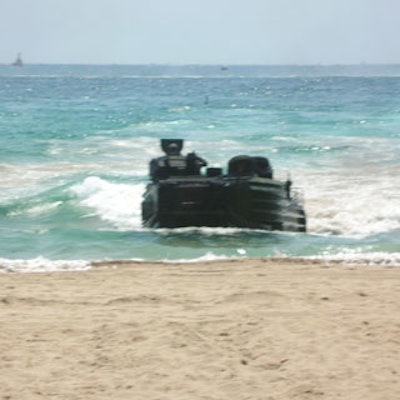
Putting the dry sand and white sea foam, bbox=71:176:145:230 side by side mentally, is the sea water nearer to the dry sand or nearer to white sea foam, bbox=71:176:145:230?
white sea foam, bbox=71:176:145:230

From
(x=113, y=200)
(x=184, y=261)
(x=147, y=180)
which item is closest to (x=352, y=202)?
(x=113, y=200)

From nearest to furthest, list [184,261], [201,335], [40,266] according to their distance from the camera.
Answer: [201,335], [40,266], [184,261]

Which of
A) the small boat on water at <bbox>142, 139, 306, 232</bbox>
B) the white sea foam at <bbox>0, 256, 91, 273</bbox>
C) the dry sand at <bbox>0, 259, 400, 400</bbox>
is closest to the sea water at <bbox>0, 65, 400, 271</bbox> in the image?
the white sea foam at <bbox>0, 256, 91, 273</bbox>

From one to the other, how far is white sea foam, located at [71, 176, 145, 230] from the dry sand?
17.0 ft

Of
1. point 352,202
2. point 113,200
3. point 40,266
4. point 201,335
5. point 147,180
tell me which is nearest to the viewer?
point 201,335

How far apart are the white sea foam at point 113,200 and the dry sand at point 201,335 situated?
17.0 ft

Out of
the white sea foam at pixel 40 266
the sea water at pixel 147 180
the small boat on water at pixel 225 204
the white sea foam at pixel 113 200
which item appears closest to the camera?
the white sea foam at pixel 40 266

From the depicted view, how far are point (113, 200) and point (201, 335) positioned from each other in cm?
1013

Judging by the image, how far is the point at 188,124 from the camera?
41188mm

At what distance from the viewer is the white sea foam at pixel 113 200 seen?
14508 millimetres

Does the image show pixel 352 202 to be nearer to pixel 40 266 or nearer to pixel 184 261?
pixel 184 261

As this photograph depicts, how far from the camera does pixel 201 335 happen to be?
6.73 meters

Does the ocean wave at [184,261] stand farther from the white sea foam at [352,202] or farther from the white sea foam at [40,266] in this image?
the white sea foam at [352,202]

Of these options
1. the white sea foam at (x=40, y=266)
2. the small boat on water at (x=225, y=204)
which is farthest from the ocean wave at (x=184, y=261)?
the small boat on water at (x=225, y=204)
